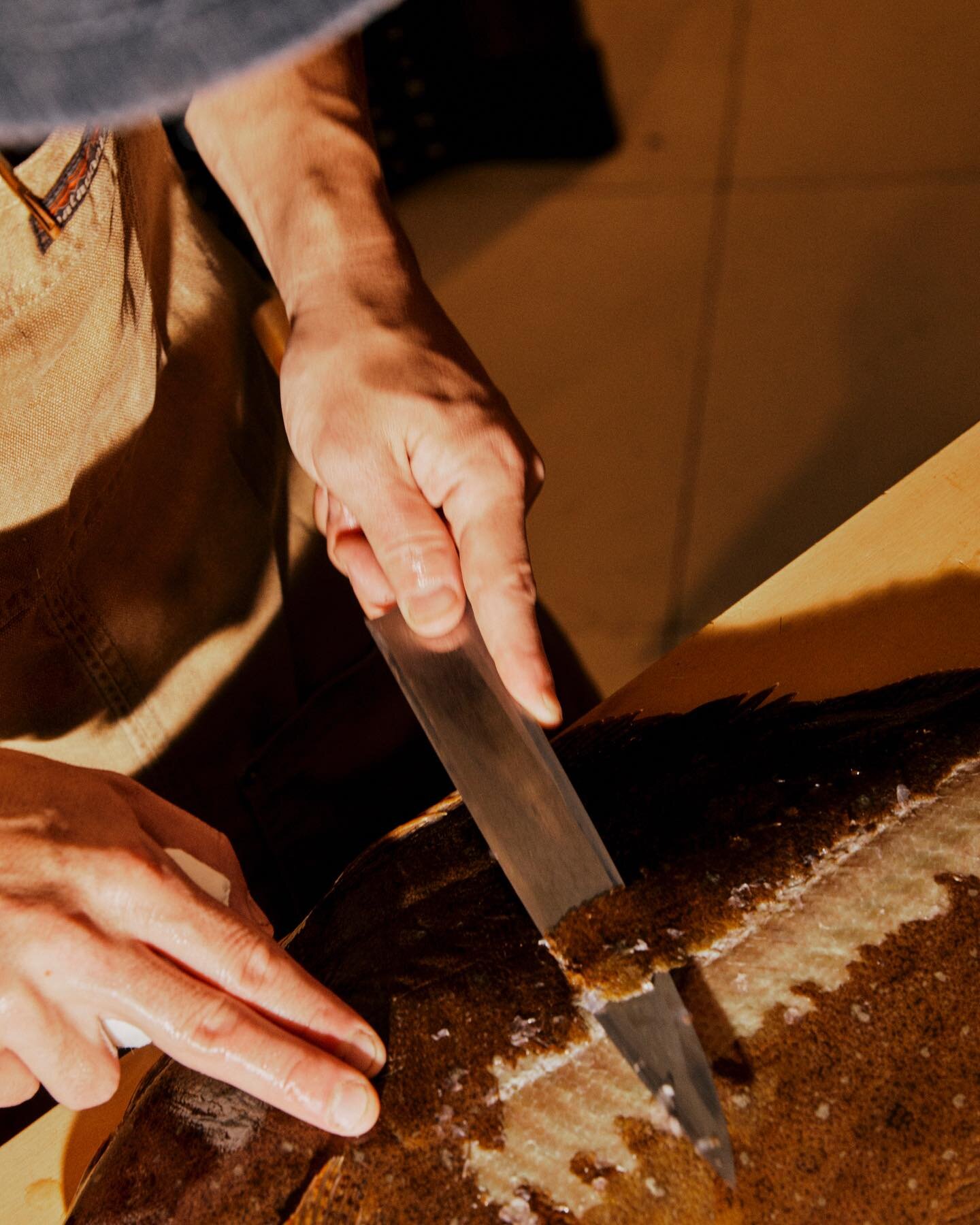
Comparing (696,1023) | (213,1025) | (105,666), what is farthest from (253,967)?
(105,666)

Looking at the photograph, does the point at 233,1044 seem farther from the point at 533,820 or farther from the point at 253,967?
the point at 533,820

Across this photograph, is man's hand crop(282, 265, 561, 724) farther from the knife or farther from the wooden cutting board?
the wooden cutting board

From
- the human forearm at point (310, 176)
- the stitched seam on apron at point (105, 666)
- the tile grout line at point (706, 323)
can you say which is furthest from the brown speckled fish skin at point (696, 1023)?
the tile grout line at point (706, 323)

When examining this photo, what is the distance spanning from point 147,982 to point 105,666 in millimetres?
487

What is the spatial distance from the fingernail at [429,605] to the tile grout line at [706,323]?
3.80 ft

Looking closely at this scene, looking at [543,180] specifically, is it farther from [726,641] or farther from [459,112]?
[726,641]

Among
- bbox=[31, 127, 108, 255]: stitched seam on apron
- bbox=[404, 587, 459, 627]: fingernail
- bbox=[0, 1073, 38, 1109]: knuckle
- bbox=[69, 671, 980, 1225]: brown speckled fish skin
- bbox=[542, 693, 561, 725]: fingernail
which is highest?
bbox=[31, 127, 108, 255]: stitched seam on apron

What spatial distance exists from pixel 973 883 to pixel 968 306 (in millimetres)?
1817

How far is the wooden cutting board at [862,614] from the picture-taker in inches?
44.7

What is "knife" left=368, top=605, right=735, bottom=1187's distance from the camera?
0.78 m

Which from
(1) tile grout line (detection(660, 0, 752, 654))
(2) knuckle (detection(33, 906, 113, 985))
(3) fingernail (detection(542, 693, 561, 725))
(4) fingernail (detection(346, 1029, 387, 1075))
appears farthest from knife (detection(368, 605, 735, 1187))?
(1) tile grout line (detection(660, 0, 752, 654))

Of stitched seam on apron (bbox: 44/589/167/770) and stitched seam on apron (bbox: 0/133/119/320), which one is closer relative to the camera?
stitched seam on apron (bbox: 0/133/119/320)

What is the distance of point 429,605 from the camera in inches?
36.8

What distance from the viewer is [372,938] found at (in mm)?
888
